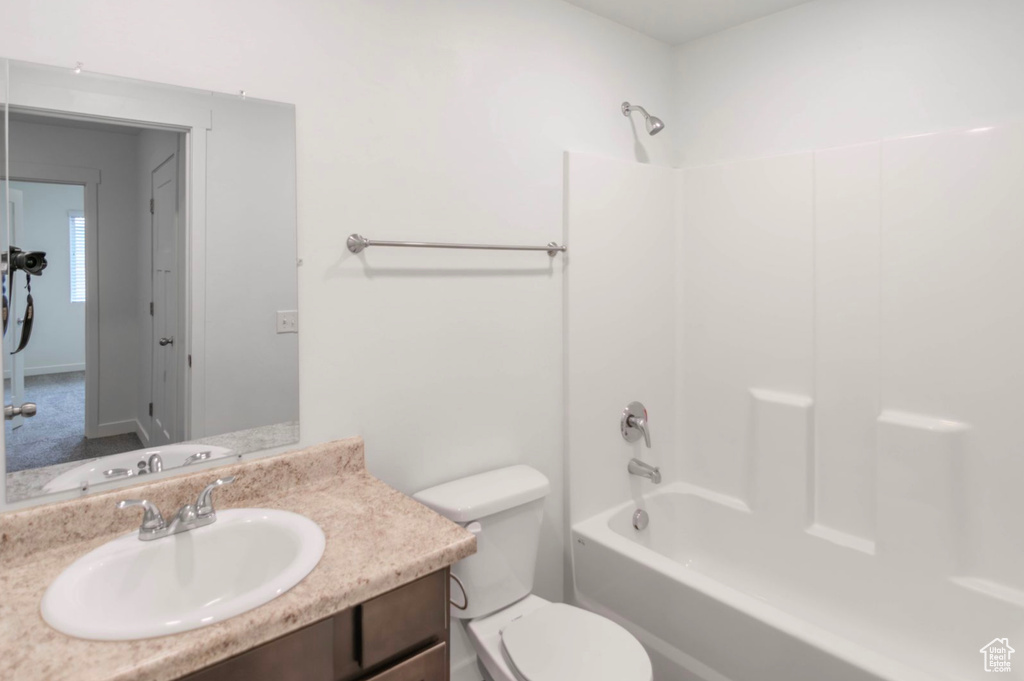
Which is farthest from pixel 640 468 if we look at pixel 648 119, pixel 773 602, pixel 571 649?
pixel 648 119

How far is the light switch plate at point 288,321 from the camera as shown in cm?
155

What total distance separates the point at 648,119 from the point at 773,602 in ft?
6.26

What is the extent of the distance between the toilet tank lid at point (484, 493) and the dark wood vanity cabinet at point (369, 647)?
0.48 meters

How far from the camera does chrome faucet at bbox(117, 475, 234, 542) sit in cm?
121

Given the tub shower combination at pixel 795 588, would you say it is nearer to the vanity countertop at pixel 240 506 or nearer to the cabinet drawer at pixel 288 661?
the vanity countertop at pixel 240 506

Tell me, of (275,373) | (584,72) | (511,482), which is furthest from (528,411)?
(584,72)

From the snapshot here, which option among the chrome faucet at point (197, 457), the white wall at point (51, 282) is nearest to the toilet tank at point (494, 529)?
the chrome faucet at point (197, 457)

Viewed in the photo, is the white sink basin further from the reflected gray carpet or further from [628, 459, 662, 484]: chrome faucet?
[628, 459, 662, 484]: chrome faucet

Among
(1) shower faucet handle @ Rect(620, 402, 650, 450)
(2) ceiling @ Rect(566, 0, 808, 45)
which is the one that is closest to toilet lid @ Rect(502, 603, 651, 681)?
(1) shower faucet handle @ Rect(620, 402, 650, 450)

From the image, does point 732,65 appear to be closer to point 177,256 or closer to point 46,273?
point 177,256

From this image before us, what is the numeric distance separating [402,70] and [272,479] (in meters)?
1.22

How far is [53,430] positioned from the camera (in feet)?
4.18

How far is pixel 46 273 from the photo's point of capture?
4.09 ft

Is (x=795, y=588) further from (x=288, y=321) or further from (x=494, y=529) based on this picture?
(x=288, y=321)
